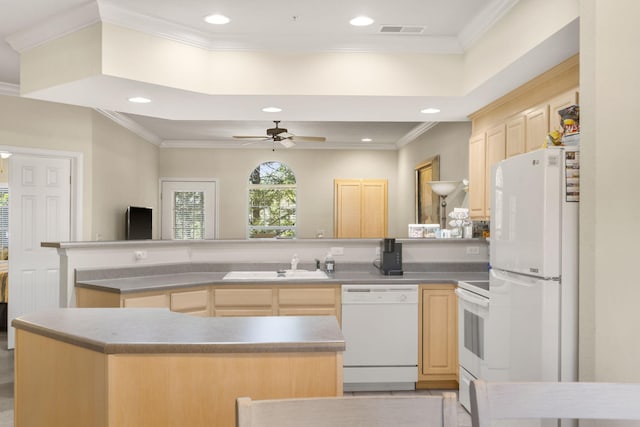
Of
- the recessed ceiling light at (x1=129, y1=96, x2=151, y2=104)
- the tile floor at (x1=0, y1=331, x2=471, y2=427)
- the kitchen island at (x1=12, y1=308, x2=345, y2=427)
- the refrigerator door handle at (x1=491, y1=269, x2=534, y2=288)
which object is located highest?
the recessed ceiling light at (x1=129, y1=96, x2=151, y2=104)

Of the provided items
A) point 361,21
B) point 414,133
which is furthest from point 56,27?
point 414,133

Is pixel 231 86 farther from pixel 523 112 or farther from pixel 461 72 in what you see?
pixel 523 112

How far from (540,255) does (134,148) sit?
6.22 meters

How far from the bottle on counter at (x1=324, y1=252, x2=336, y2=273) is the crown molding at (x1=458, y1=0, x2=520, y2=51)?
2044mm

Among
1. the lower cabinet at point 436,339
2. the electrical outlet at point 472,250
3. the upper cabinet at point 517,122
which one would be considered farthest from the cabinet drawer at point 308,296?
the upper cabinet at point 517,122

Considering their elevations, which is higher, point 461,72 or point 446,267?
point 461,72

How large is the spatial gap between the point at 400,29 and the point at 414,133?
391 cm

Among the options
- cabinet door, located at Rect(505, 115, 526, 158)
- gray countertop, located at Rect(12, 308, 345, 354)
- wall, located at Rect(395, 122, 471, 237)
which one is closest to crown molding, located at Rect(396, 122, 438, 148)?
wall, located at Rect(395, 122, 471, 237)

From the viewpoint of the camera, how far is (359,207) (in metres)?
9.19

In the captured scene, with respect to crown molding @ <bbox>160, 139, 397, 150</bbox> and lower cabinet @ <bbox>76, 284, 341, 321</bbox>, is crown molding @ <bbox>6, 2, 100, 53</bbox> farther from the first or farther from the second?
crown molding @ <bbox>160, 139, 397, 150</bbox>

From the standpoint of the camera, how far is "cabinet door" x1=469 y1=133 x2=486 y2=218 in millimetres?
4516

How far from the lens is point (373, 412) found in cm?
107

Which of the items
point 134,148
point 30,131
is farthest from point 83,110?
point 134,148

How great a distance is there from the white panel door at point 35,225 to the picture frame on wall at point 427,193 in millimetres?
4266
